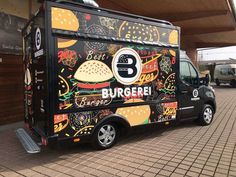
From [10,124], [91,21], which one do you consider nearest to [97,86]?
[91,21]

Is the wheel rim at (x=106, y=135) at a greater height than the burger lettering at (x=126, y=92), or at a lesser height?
lesser

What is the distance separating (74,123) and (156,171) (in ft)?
5.46

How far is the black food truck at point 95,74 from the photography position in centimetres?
430

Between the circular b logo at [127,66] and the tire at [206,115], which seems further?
the tire at [206,115]

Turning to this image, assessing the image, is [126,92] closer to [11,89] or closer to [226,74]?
[11,89]

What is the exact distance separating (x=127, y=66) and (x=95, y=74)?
83 cm

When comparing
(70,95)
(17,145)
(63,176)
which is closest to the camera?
(63,176)

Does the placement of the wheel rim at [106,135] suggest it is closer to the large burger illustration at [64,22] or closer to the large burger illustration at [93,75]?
the large burger illustration at [93,75]

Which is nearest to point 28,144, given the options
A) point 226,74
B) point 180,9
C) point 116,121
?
point 116,121

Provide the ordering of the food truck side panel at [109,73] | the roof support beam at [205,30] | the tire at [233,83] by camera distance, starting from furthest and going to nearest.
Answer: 1. the tire at [233,83]
2. the roof support beam at [205,30]
3. the food truck side panel at [109,73]

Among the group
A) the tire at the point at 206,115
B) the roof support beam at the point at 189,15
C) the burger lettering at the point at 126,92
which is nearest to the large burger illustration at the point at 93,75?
the burger lettering at the point at 126,92

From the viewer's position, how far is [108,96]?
496 centimetres

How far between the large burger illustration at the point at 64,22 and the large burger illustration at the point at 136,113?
1.74 meters

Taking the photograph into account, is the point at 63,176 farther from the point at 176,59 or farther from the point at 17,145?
the point at 176,59
